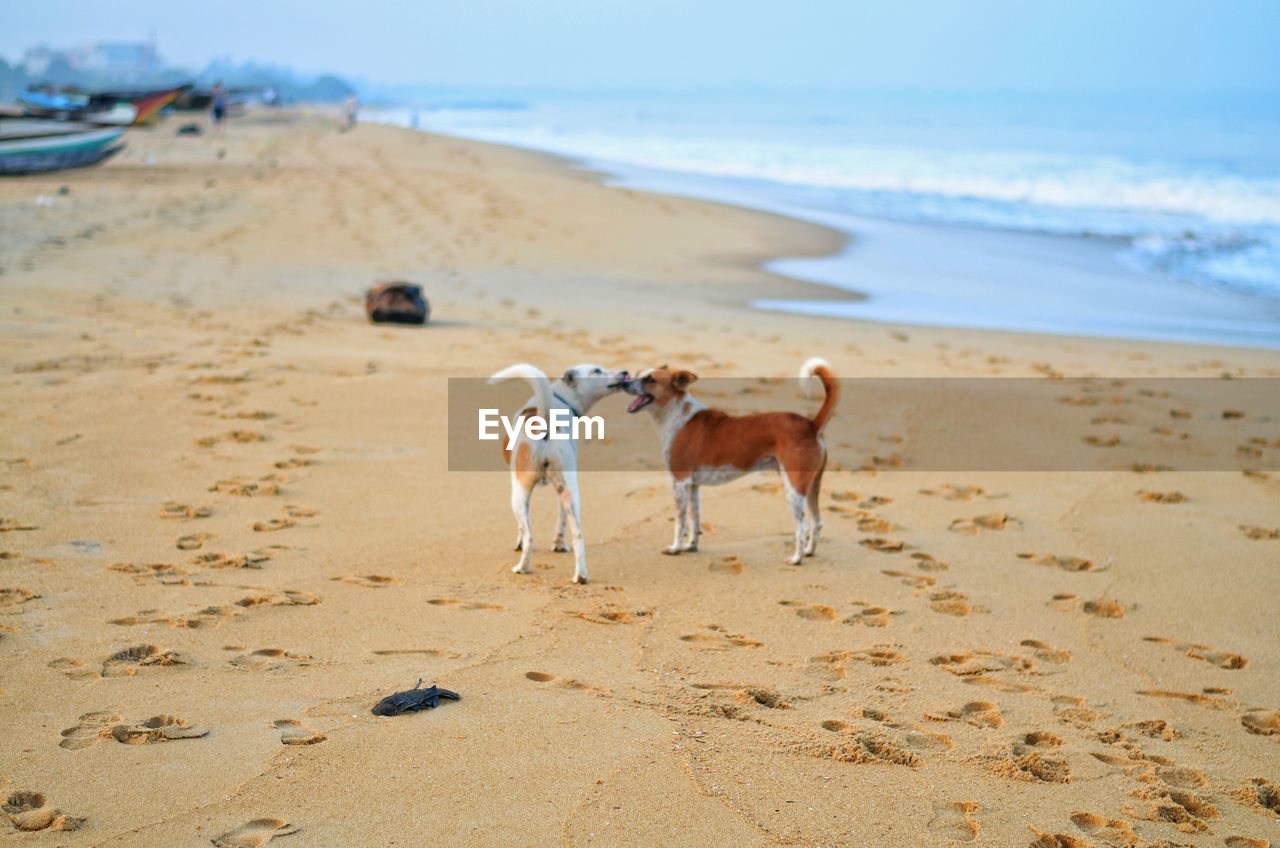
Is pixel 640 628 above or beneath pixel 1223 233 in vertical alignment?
beneath

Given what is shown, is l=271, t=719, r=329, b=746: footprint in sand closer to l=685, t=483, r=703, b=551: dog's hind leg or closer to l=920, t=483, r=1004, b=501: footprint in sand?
l=685, t=483, r=703, b=551: dog's hind leg

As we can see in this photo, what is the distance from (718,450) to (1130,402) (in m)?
4.94

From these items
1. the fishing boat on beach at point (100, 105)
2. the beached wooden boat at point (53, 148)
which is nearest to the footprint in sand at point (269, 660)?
the beached wooden boat at point (53, 148)

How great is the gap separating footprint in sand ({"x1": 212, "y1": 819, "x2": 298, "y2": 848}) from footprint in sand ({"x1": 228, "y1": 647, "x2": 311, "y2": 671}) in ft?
3.80

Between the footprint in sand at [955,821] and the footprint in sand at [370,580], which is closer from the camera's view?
the footprint in sand at [955,821]

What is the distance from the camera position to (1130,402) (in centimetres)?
930

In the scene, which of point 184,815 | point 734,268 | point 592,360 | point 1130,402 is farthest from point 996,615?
point 734,268

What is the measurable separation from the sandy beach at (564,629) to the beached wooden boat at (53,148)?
565 inches

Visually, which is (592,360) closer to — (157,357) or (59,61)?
(157,357)

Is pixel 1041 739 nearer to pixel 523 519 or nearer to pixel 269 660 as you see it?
pixel 523 519

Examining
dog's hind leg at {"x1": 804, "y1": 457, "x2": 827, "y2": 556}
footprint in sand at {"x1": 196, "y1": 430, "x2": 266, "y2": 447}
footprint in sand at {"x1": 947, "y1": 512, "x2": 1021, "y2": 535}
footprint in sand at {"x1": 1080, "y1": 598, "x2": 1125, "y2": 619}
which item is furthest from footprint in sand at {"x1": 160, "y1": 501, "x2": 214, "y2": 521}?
footprint in sand at {"x1": 1080, "y1": 598, "x2": 1125, "y2": 619}

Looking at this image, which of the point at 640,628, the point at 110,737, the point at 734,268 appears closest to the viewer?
the point at 110,737

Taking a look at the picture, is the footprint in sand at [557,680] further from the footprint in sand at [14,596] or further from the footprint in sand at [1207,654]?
the footprint in sand at [1207,654]

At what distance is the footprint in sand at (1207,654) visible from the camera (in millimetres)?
4747
